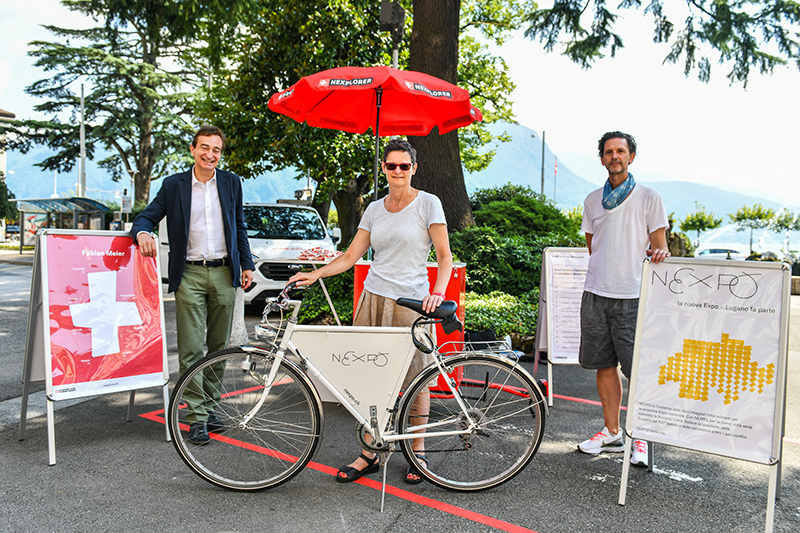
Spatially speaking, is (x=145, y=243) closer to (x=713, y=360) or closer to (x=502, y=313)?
(x=713, y=360)

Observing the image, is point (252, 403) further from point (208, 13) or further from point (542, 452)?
point (208, 13)

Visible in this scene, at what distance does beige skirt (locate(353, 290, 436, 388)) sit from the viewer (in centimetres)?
336

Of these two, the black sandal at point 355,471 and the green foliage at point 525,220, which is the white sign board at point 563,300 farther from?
the green foliage at point 525,220

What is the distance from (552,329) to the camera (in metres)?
5.11

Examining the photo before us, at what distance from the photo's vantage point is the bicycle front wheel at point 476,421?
126 inches

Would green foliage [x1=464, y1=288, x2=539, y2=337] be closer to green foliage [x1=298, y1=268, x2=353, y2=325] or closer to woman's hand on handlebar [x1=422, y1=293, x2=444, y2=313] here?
green foliage [x1=298, y1=268, x2=353, y2=325]

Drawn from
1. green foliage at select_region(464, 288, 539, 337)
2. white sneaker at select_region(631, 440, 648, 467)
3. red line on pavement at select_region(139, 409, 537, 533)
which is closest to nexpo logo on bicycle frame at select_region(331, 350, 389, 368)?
red line on pavement at select_region(139, 409, 537, 533)

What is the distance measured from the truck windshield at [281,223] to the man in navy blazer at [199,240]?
5.47 m

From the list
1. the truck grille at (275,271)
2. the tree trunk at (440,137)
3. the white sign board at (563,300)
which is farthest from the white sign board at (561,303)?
the truck grille at (275,271)

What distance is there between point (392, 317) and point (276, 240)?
6382 mm

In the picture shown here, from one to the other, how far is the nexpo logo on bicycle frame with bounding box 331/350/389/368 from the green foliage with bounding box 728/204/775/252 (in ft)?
207

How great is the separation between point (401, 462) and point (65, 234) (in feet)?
8.69

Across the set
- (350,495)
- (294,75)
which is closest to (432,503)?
(350,495)

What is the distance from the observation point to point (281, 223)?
995 centimetres
